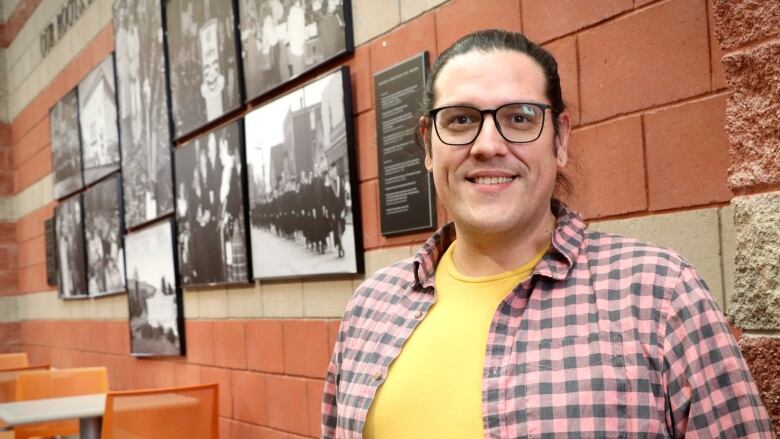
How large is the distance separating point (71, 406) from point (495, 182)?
9.21 ft

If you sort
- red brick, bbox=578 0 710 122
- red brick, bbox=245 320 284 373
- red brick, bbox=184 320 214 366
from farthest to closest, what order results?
red brick, bbox=184 320 214 366
red brick, bbox=245 320 284 373
red brick, bbox=578 0 710 122

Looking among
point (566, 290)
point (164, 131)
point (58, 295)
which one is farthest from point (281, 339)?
point (58, 295)

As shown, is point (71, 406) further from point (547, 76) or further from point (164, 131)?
point (547, 76)

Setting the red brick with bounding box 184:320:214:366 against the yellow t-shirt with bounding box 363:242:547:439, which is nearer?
the yellow t-shirt with bounding box 363:242:547:439

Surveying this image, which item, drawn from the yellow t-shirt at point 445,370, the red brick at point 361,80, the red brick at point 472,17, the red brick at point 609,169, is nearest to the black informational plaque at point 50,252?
the red brick at point 361,80

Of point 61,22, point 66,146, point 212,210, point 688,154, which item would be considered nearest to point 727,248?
point 688,154

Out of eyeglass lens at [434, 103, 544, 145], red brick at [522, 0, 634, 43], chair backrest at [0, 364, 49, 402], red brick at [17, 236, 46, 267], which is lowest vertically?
chair backrest at [0, 364, 49, 402]

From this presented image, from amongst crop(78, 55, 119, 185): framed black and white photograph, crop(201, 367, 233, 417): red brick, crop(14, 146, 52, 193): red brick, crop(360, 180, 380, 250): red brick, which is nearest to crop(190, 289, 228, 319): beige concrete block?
crop(201, 367, 233, 417): red brick

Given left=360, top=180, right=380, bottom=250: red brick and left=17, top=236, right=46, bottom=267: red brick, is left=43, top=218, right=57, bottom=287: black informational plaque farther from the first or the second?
left=360, top=180, right=380, bottom=250: red brick

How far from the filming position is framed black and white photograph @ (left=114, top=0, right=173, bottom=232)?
427 cm

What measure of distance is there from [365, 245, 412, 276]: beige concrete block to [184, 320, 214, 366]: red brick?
1422 mm

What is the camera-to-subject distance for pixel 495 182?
137 centimetres

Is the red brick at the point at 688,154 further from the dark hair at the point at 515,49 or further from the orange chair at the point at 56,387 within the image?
the orange chair at the point at 56,387

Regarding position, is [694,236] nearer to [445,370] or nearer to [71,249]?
[445,370]
